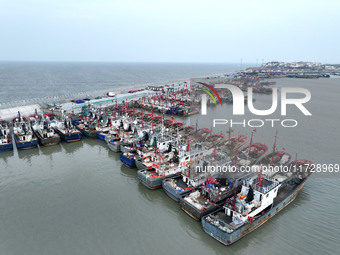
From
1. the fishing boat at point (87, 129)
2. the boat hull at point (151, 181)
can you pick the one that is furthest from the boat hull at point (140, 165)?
the fishing boat at point (87, 129)

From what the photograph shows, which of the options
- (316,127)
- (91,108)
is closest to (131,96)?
(91,108)

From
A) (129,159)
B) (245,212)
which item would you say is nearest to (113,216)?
(129,159)

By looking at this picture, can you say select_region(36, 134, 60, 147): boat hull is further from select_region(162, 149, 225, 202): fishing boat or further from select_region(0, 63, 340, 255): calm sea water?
select_region(162, 149, 225, 202): fishing boat

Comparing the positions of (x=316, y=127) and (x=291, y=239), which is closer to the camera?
(x=291, y=239)

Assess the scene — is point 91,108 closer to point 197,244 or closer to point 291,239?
point 197,244

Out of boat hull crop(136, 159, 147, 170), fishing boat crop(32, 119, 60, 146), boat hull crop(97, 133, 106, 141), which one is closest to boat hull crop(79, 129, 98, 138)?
boat hull crop(97, 133, 106, 141)

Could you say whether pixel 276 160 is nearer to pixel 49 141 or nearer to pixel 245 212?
pixel 245 212
